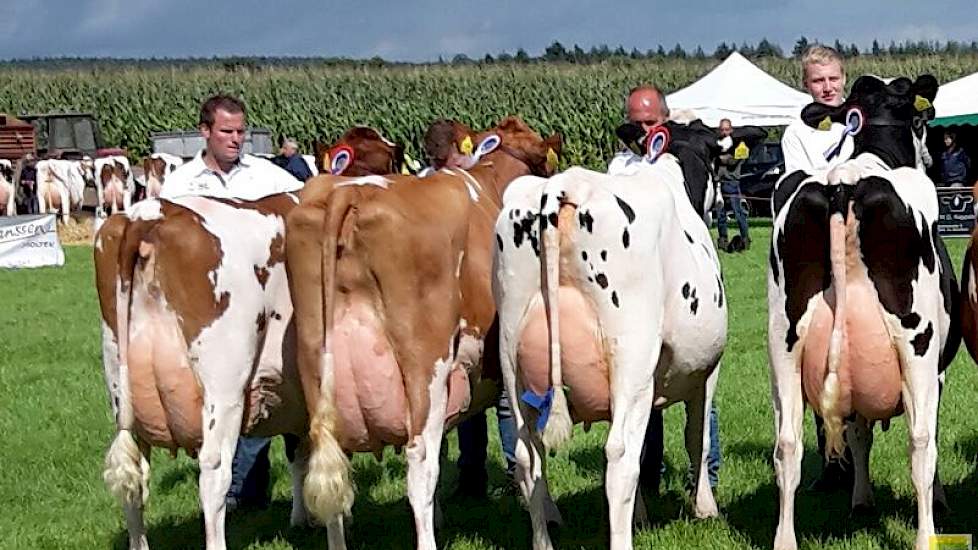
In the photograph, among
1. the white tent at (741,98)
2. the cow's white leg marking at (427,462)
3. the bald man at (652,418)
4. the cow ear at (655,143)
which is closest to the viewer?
the cow's white leg marking at (427,462)

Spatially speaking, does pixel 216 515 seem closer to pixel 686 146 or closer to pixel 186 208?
pixel 186 208

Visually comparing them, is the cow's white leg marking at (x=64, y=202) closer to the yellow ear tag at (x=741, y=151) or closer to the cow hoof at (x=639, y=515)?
the yellow ear tag at (x=741, y=151)

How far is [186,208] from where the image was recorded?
545 centimetres

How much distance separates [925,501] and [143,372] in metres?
3.46

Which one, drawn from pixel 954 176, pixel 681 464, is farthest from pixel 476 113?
pixel 681 464

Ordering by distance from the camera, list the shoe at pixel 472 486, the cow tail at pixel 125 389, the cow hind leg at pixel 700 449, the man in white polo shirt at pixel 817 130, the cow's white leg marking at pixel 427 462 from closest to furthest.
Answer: the cow tail at pixel 125 389 → the cow's white leg marking at pixel 427 462 → the man in white polo shirt at pixel 817 130 → the cow hind leg at pixel 700 449 → the shoe at pixel 472 486

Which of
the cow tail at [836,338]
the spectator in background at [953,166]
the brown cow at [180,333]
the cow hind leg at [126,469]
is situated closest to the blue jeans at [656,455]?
the cow tail at [836,338]

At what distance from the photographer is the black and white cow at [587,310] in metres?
5.25

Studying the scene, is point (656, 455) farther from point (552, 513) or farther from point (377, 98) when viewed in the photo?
point (377, 98)

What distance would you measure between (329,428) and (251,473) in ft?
7.37

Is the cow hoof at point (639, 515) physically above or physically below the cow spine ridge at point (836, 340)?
below

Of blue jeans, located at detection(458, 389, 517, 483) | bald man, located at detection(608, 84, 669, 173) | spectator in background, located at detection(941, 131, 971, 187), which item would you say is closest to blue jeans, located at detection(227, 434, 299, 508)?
blue jeans, located at detection(458, 389, 517, 483)

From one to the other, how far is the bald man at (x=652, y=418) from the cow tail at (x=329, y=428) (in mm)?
2220

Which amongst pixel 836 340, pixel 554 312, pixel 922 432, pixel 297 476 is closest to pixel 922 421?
pixel 922 432
